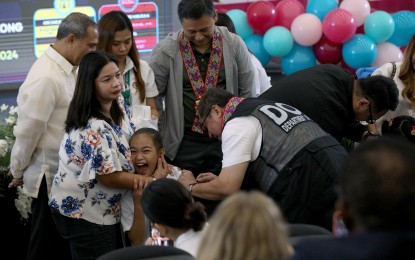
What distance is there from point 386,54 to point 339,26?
1.84 feet

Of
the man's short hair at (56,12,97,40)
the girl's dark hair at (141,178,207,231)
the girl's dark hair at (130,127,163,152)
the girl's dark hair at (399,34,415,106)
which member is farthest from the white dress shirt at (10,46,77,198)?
the girl's dark hair at (399,34,415,106)

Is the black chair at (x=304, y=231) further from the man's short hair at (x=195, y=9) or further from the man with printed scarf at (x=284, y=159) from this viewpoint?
the man's short hair at (x=195, y=9)

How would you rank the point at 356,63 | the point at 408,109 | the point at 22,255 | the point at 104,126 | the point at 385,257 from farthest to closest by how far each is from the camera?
the point at 356,63, the point at 22,255, the point at 408,109, the point at 104,126, the point at 385,257

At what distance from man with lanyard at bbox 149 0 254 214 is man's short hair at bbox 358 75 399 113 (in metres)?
0.94

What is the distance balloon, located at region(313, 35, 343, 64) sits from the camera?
22.2ft

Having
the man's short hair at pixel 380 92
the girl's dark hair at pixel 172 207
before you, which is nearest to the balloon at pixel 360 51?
the man's short hair at pixel 380 92

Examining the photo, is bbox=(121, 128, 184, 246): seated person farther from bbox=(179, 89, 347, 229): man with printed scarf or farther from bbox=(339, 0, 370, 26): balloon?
bbox=(339, 0, 370, 26): balloon

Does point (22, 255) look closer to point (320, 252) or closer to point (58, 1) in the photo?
point (320, 252)

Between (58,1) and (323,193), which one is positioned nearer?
(323,193)

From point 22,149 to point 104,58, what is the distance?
2.09 feet

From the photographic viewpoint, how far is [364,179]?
142cm

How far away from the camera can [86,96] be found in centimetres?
306

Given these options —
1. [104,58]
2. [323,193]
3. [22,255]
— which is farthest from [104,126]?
[22,255]

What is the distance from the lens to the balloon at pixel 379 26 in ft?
21.5
